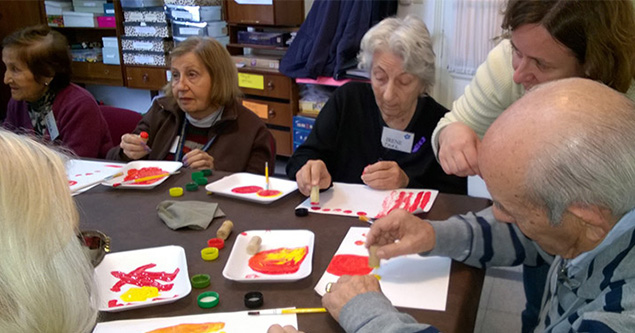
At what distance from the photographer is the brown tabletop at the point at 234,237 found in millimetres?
1065

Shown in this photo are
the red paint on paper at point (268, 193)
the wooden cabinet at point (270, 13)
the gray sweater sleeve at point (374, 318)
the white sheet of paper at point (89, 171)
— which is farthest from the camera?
the wooden cabinet at point (270, 13)

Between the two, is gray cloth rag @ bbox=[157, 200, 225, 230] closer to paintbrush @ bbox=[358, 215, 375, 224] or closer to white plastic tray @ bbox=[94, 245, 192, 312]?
white plastic tray @ bbox=[94, 245, 192, 312]

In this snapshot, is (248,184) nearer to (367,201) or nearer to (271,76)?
(367,201)

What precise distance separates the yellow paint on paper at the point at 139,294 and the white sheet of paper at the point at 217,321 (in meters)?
0.09

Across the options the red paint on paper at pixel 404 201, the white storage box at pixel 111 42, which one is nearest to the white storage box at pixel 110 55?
the white storage box at pixel 111 42

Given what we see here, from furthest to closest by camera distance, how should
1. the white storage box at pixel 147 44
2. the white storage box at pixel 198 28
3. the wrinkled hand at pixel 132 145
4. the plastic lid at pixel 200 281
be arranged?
the white storage box at pixel 147 44 < the white storage box at pixel 198 28 < the wrinkled hand at pixel 132 145 < the plastic lid at pixel 200 281

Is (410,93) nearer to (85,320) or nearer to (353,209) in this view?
(353,209)

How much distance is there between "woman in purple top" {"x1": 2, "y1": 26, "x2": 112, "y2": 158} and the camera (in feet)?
8.25

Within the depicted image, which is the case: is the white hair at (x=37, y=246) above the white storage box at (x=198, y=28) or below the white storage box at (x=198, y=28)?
below

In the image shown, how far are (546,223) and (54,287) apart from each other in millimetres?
788

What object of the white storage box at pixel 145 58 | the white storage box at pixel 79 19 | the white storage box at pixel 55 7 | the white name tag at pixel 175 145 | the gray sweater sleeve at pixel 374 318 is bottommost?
the white name tag at pixel 175 145

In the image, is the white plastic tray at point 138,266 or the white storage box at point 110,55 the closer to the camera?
the white plastic tray at point 138,266

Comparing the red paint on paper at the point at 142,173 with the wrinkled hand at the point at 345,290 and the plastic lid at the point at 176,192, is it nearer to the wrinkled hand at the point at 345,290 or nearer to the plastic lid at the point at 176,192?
the plastic lid at the point at 176,192

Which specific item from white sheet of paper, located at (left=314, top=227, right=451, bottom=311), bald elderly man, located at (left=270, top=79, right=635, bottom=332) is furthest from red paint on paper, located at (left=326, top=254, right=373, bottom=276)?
bald elderly man, located at (left=270, top=79, right=635, bottom=332)
